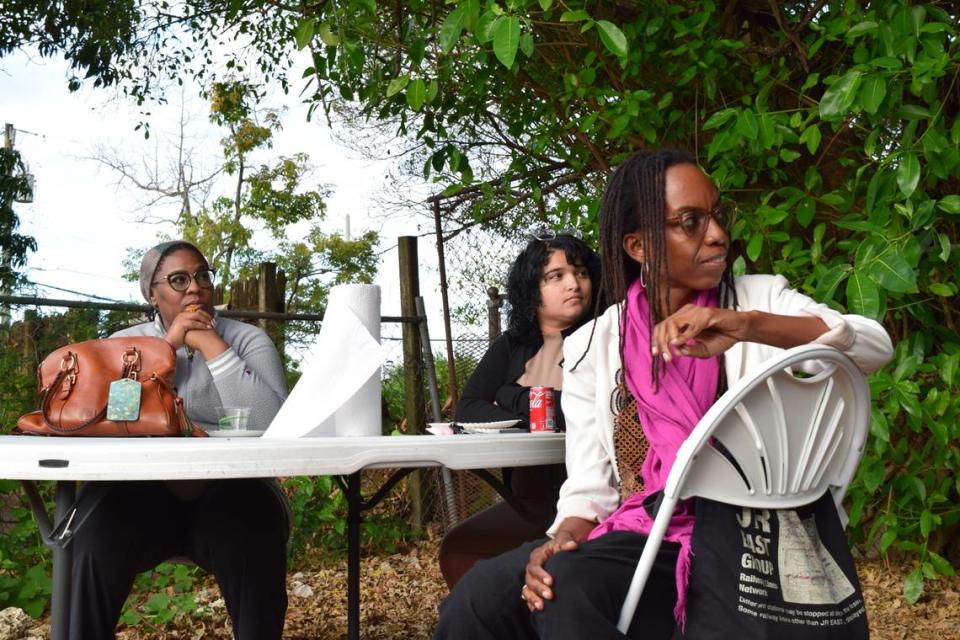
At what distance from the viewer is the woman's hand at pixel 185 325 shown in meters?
2.83

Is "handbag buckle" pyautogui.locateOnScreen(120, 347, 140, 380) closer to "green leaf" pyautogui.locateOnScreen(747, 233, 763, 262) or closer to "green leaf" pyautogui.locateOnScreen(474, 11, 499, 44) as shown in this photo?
"green leaf" pyautogui.locateOnScreen(474, 11, 499, 44)

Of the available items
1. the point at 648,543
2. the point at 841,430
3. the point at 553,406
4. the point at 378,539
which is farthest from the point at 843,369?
A: the point at 378,539

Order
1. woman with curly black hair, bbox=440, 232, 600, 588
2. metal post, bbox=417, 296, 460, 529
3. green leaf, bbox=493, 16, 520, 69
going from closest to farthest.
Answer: green leaf, bbox=493, 16, 520, 69, woman with curly black hair, bbox=440, 232, 600, 588, metal post, bbox=417, 296, 460, 529

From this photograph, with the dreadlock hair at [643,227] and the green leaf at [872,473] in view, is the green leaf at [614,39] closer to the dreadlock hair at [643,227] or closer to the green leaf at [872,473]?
the dreadlock hair at [643,227]

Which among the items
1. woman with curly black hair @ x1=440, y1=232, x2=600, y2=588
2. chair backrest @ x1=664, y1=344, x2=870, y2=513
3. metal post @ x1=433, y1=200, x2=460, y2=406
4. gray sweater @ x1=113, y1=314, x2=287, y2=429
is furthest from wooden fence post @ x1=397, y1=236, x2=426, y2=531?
chair backrest @ x1=664, y1=344, x2=870, y2=513

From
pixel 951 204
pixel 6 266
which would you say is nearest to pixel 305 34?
pixel 951 204

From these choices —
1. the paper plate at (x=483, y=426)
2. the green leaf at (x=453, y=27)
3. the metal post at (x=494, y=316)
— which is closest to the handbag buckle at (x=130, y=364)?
the paper plate at (x=483, y=426)

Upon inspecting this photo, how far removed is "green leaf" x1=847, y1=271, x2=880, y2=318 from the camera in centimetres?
229

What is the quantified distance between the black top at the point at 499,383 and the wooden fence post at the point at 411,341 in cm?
250

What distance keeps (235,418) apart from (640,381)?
114cm

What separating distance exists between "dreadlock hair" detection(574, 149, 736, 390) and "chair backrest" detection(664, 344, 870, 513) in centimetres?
27

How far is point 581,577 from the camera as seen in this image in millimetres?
1590

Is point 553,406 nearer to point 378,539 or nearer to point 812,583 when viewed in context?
point 812,583

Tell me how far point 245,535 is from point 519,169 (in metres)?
2.64
